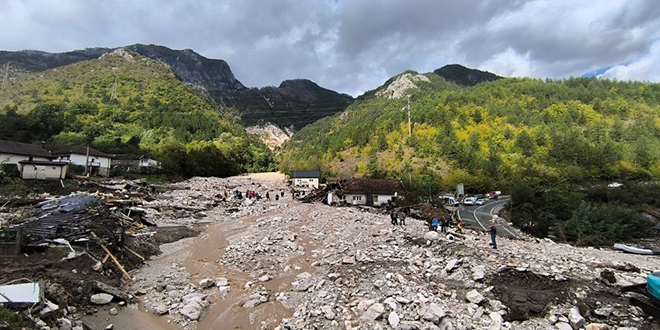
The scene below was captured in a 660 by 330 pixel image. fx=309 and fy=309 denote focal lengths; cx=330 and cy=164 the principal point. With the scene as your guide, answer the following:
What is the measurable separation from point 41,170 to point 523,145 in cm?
9371

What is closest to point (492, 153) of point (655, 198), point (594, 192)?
point (594, 192)

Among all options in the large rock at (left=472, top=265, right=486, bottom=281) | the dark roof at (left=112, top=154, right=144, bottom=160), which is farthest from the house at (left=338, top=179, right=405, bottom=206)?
the dark roof at (left=112, top=154, right=144, bottom=160)

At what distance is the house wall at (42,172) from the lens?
1383 inches

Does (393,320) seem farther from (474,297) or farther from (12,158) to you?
(12,158)

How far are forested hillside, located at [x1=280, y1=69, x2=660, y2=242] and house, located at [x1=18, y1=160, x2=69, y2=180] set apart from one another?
46.8 m

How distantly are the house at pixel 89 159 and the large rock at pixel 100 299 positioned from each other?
44.8 metres

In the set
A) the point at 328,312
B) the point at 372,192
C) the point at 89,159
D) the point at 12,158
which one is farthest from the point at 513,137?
the point at 12,158

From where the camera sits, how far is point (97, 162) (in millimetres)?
50094

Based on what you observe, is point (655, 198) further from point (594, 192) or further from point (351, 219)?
point (351, 219)

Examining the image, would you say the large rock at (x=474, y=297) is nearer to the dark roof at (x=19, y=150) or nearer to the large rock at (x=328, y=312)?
the large rock at (x=328, y=312)

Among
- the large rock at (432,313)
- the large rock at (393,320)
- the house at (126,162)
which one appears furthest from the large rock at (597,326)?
the house at (126,162)

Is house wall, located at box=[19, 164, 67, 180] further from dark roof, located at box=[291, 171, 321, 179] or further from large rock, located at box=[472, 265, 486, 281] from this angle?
large rock, located at box=[472, 265, 486, 281]

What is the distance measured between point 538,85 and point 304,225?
128714mm

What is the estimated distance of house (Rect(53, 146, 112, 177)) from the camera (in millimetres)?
46750
